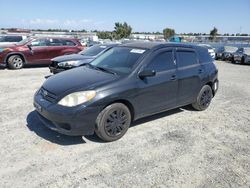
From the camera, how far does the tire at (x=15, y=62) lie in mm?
12711

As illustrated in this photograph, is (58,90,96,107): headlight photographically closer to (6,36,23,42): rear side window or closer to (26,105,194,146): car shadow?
(26,105,194,146): car shadow

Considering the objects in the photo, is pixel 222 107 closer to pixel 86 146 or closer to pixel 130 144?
pixel 130 144

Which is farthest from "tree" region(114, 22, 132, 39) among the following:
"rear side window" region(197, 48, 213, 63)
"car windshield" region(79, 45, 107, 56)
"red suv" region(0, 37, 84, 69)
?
"rear side window" region(197, 48, 213, 63)

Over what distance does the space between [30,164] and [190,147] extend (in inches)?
102

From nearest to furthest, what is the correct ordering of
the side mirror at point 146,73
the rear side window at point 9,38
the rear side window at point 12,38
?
the side mirror at point 146,73 → the rear side window at point 9,38 → the rear side window at point 12,38

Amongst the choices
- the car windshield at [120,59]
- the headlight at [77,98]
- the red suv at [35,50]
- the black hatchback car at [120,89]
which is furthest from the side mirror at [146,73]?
the red suv at [35,50]

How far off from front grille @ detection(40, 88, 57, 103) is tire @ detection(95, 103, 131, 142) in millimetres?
803

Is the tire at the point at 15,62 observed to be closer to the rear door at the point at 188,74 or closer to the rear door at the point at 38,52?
the rear door at the point at 38,52

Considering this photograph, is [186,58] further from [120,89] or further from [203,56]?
[120,89]

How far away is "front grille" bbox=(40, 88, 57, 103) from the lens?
14.4ft

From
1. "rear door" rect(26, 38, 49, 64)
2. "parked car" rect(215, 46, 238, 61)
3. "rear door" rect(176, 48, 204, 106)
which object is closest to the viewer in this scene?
"rear door" rect(176, 48, 204, 106)

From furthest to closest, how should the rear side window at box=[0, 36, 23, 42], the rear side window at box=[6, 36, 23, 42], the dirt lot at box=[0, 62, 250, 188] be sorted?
1. the rear side window at box=[6, 36, 23, 42]
2. the rear side window at box=[0, 36, 23, 42]
3. the dirt lot at box=[0, 62, 250, 188]

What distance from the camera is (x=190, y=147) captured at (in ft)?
15.0

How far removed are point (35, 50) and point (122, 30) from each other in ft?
161
